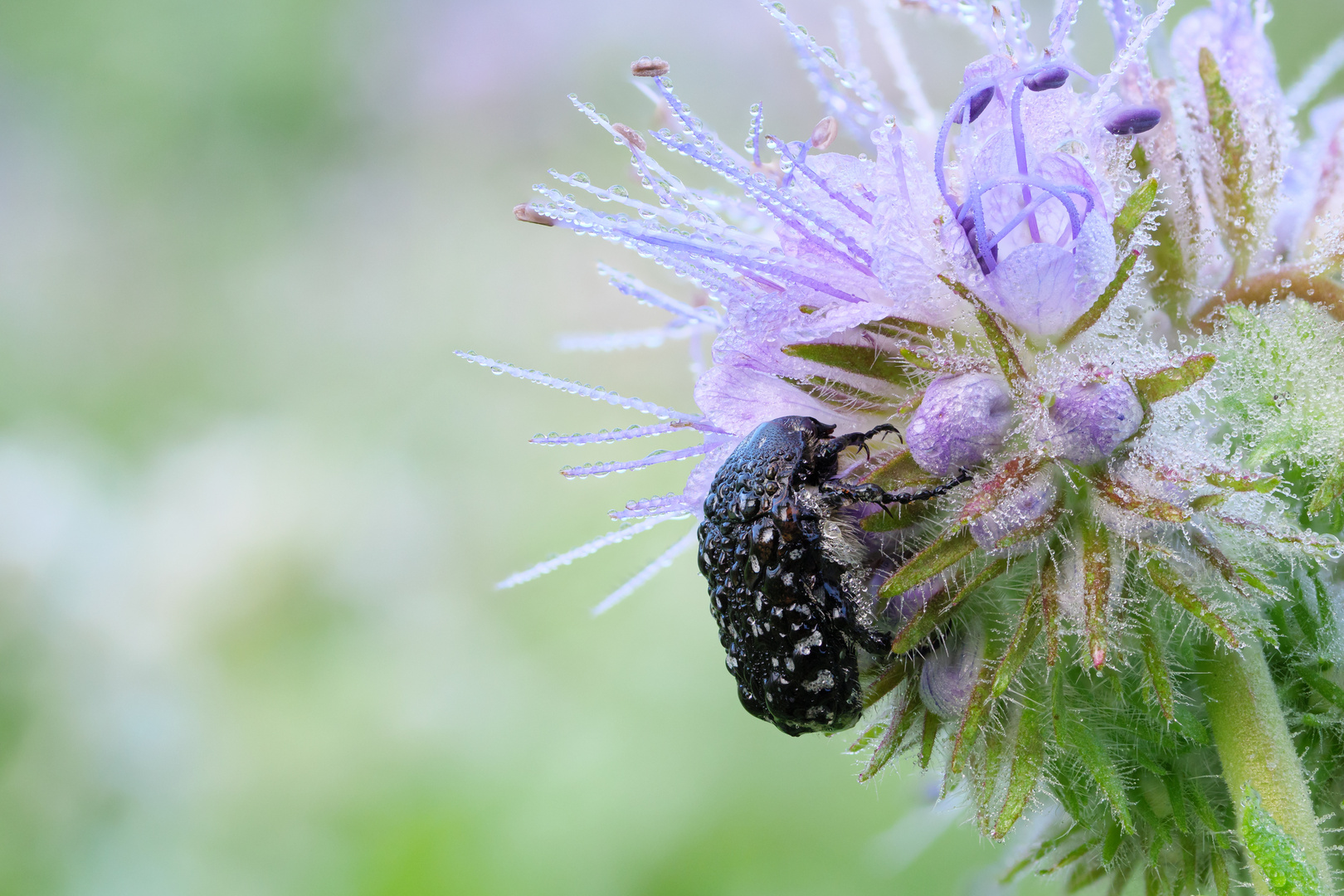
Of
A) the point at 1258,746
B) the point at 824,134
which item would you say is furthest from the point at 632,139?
the point at 1258,746

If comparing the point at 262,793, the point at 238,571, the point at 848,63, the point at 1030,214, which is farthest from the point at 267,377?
the point at 1030,214

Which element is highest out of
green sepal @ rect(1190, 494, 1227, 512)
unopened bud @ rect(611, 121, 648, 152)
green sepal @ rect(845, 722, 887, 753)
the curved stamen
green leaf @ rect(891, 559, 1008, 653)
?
the curved stamen

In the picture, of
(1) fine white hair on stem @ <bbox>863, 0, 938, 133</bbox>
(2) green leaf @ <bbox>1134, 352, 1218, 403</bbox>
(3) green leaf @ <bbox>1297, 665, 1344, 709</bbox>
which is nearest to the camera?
(2) green leaf @ <bbox>1134, 352, 1218, 403</bbox>

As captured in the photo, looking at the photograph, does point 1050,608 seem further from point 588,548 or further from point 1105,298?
point 588,548

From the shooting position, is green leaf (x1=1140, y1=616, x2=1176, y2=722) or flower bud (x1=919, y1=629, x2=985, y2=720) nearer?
green leaf (x1=1140, y1=616, x2=1176, y2=722)

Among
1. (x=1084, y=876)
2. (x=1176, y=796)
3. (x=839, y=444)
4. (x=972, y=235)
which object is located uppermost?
(x=972, y=235)

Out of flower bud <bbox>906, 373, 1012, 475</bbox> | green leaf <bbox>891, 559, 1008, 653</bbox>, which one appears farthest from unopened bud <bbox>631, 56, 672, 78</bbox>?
green leaf <bbox>891, 559, 1008, 653</bbox>

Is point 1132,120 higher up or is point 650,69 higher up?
point 1132,120

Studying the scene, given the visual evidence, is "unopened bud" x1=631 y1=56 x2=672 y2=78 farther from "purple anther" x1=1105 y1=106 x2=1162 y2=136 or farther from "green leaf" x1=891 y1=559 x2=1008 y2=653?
"green leaf" x1=891 y1=559 x2=1008 y2=653
